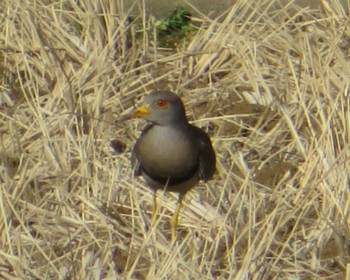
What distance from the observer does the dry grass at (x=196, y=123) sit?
6430mm

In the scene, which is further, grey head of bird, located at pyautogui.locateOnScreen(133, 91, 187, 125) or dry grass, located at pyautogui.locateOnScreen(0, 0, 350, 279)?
grey head of bird, located at pyautogui.locateOnScreen(133, 91, 187, 125)

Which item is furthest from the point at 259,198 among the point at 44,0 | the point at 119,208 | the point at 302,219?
the point at 44,0

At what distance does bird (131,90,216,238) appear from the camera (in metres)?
6.87

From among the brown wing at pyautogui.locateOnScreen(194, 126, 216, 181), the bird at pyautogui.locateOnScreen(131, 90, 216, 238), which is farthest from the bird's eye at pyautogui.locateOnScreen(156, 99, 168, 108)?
the brown wing at pyautogui.locateOnScreen(194, 126, 216, 181)

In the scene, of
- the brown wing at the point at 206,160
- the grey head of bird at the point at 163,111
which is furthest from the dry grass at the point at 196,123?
the grey head of bird at the point at 163,111

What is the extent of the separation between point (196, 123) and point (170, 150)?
3.07 feet

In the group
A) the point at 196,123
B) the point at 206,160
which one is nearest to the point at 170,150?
the point at 206,160

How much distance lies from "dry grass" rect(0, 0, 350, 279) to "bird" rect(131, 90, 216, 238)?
176 millimetres

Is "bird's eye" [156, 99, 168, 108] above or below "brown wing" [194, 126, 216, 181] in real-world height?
above

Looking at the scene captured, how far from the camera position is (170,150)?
6.87 metres

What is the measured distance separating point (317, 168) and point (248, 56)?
3.86ft

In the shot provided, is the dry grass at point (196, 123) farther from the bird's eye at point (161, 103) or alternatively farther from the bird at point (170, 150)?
the bird's eye at point (161, 103)

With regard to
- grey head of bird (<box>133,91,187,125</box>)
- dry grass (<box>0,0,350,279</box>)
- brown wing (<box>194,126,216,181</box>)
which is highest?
grey head of bird (<box>133,91,187,125</box>)

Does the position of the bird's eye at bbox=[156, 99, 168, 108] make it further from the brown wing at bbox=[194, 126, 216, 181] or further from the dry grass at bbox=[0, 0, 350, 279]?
the dry grass at bbox=[0, 0, 350, 279]
